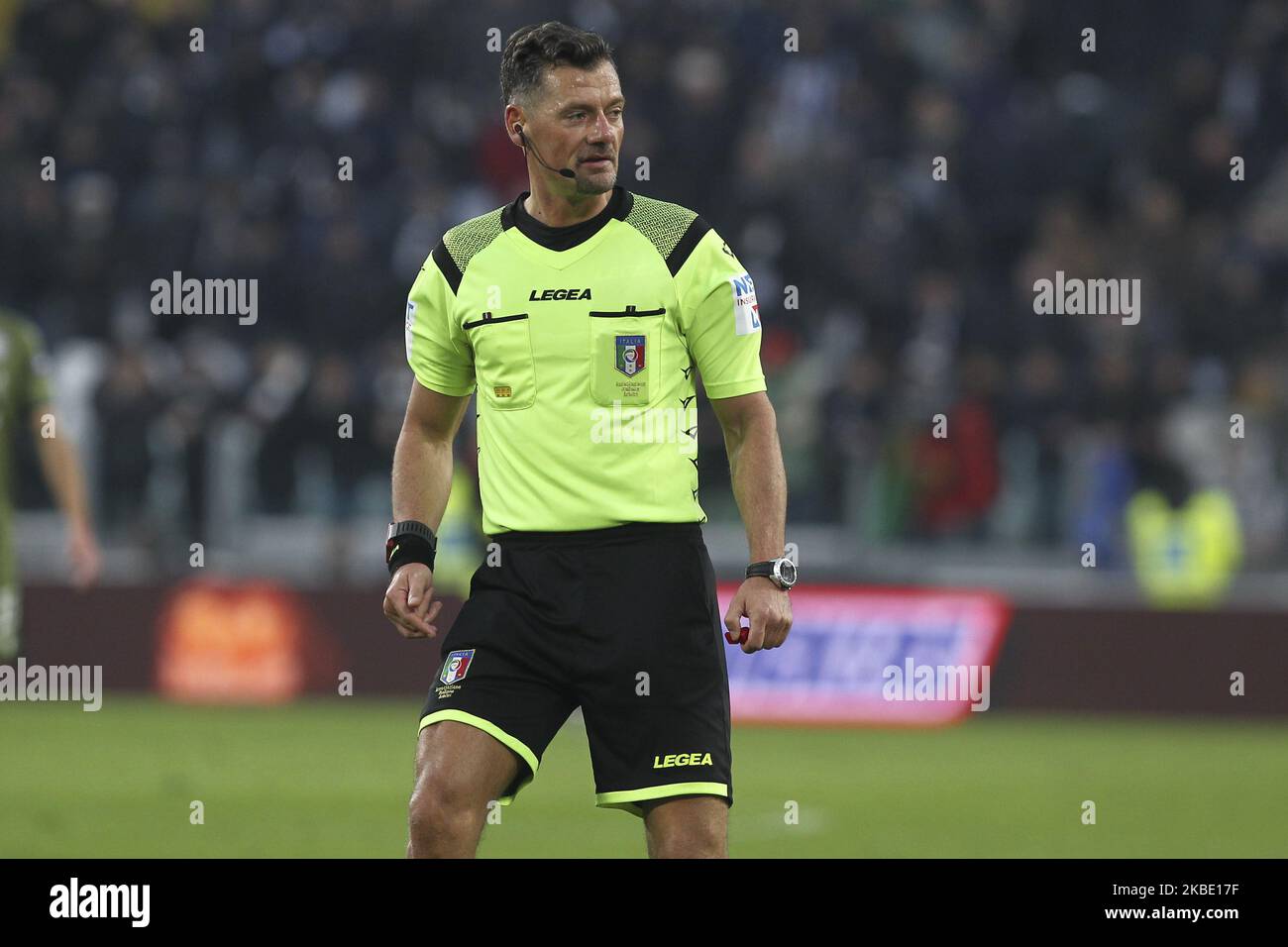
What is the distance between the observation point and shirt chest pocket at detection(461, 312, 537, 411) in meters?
5.46

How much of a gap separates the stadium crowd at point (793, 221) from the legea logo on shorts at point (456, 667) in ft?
30.0

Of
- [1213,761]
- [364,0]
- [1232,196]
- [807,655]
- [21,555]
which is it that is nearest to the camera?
[1213,761]

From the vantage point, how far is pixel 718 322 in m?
5.47

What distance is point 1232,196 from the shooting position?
657 inches

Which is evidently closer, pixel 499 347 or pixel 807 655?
pixel 499 347

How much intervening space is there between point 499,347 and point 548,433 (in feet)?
0.84

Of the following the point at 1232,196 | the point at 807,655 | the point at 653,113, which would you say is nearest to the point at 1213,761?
the point at 807,655

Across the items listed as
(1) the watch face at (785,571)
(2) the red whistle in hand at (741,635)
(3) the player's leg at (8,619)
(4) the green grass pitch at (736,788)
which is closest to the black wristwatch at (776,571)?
(1) the watch face at (785,571)

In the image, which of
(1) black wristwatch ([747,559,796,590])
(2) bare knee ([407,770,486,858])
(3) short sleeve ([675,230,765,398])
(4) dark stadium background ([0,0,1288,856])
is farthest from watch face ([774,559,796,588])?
(4) dark stadium background ([0,0,1288,856])

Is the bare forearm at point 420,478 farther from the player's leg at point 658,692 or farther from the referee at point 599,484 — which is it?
the player's leg at point 658,692

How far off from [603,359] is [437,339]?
51 cm

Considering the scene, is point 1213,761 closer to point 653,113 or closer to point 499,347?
point 653,113

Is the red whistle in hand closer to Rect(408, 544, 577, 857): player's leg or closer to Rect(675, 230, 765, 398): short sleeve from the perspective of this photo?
Rect(408, 544, 577, 857): player's leg
